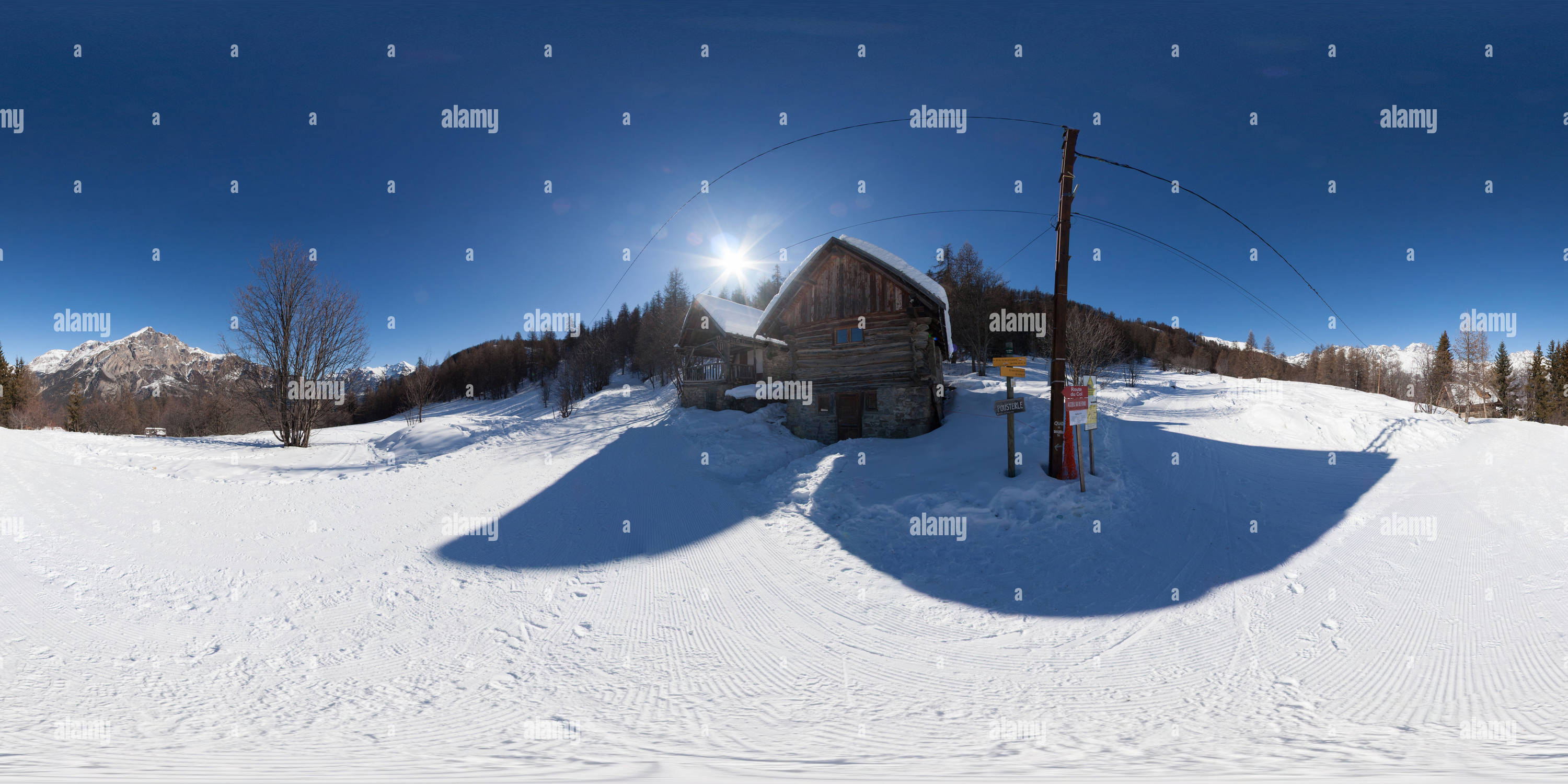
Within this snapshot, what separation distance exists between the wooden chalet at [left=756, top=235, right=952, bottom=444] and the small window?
3 centimetres

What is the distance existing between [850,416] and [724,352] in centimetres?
1422

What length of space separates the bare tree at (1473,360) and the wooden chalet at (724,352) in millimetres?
51088

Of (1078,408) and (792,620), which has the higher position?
(1078,408)

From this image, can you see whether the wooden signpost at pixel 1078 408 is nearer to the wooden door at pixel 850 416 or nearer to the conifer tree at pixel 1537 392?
the wooden door at pixel 850 416

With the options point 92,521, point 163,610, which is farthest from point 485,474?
point 163,610

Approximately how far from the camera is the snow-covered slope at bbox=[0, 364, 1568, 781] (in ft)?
11.6

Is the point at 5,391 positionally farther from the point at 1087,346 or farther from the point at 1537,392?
the point at 1537,392

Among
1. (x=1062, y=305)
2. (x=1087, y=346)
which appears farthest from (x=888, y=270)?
(x=1087, y=346)

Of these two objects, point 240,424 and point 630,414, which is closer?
point 630,414

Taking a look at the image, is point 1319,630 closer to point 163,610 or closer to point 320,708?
point 320,708

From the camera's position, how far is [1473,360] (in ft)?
126

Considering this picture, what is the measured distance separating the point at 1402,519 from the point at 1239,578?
14.6ft

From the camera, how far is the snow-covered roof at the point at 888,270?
713 inches

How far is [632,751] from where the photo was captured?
3.48m
